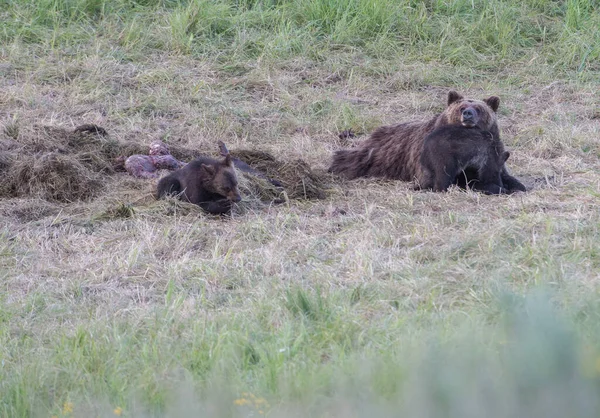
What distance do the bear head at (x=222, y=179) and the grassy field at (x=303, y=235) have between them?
19 cm

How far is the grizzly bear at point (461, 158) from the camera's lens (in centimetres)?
828

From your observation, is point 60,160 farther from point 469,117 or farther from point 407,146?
point 469,117

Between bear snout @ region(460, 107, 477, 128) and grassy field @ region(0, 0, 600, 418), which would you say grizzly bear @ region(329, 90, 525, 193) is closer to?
bear snout @ region(460, 107, 477, 128)

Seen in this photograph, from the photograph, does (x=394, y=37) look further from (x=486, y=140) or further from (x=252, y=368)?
(x=252, y=368)

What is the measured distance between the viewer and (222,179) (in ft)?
25.2

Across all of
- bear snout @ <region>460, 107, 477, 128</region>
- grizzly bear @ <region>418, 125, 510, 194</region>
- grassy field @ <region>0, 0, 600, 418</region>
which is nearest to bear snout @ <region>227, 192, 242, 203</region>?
grassy field @ <region>0, 0, 600, 418</region>

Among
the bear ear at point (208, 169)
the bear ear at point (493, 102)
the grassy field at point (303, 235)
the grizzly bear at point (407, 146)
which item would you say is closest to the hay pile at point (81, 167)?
the grassy field at point (303, 235)

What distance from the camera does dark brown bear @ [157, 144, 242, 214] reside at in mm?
7684

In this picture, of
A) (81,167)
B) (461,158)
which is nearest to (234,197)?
(81,167)

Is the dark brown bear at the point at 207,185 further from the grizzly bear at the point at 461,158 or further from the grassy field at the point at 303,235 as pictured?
the grizzly bear at the point at 461,158

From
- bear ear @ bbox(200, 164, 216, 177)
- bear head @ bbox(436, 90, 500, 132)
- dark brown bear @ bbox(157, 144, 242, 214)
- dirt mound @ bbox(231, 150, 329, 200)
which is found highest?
bear head @ bbox(436, 90, 500, 132)

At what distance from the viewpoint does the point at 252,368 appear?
4.26 m

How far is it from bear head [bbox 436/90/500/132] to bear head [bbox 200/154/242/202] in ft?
6.89

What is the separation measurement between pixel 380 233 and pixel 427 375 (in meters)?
4.20
